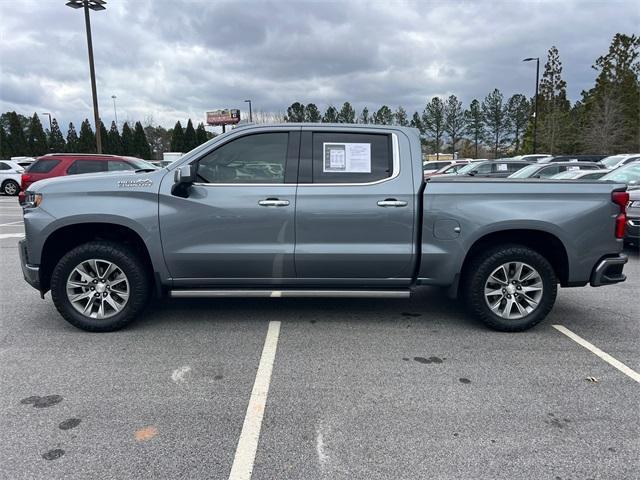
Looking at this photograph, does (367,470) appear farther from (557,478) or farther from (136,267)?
(136,267)

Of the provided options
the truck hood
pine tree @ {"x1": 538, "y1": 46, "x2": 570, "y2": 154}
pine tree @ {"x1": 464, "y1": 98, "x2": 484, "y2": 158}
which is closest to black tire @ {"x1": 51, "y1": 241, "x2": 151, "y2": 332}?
the truck hood

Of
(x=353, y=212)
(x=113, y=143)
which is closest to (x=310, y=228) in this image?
(x=353, y=212)

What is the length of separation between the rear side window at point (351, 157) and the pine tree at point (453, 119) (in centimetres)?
6986

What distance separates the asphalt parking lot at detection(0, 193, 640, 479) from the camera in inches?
103

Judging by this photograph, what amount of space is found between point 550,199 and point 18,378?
470 cm

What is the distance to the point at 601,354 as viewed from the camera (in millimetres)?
4113

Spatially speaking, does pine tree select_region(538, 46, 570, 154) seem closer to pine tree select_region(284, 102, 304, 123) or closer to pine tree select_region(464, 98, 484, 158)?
pine tree select_region(464, 98, 484, 158)

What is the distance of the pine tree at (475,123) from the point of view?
7238cm

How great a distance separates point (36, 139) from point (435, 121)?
2175 inches

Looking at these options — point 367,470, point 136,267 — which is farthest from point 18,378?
point 367,470

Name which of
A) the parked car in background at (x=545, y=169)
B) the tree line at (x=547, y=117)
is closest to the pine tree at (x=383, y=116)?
the tree line at (x=547, y=117)

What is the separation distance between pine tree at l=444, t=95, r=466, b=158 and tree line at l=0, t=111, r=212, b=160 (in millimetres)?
34958

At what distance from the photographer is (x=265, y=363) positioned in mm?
3848

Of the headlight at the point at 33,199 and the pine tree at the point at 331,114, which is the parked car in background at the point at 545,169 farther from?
the pine tree at the point at 331,114
